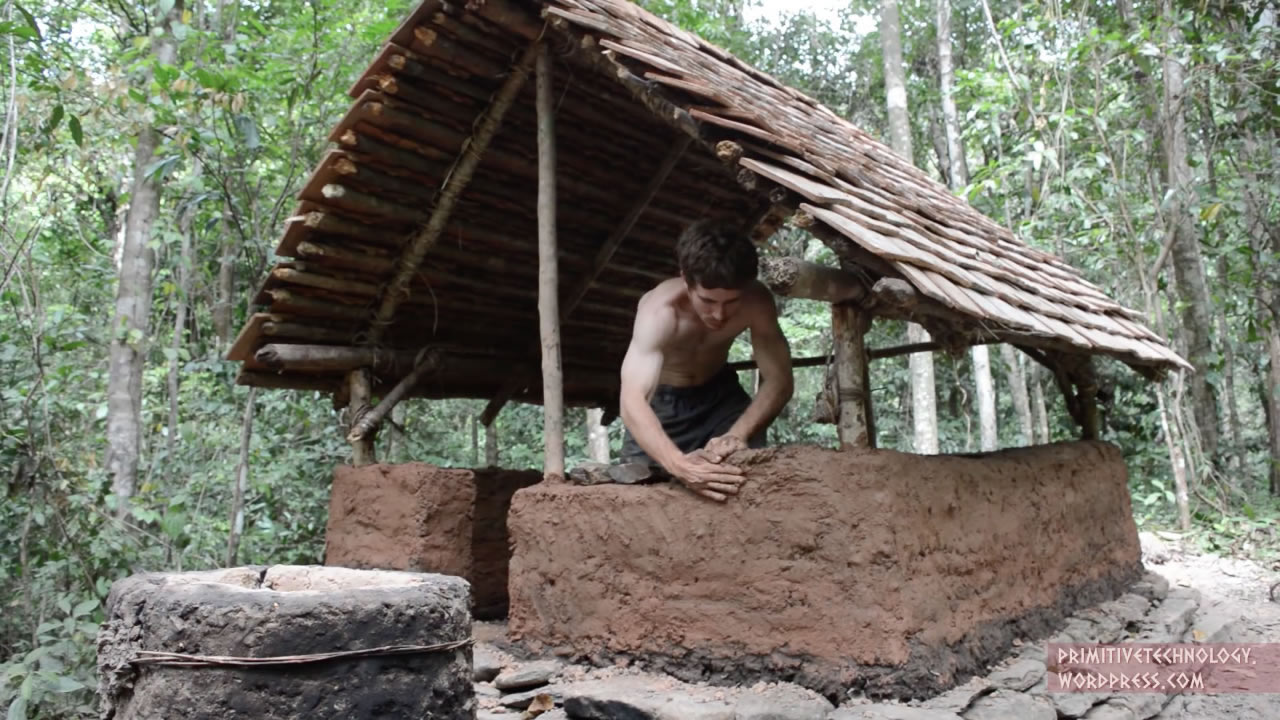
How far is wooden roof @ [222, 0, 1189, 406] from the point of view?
3322mm

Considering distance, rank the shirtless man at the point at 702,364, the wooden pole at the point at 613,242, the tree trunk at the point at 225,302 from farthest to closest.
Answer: the tree trunk at the point at 225,302, the wooden pole at the point at 613,242, the shirtless man at the point at 702,364

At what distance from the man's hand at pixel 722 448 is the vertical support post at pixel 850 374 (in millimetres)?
382

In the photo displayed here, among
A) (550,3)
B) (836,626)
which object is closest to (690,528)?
(836,626)

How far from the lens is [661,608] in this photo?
349cm

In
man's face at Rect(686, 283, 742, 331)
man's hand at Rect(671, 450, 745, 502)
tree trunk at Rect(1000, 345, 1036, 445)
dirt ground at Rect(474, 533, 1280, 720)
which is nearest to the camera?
dirt ground at Rect(474, 533, 1280, 720)

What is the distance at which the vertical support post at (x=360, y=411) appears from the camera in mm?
5223

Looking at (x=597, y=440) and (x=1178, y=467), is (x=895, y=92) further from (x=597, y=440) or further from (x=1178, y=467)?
(x=597, y=440)

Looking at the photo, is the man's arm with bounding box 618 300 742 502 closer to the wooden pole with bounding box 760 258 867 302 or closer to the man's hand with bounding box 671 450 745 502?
the man's hand with bounding box 671 450 745 502

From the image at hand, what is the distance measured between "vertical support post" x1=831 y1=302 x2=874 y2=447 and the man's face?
1.66 ft

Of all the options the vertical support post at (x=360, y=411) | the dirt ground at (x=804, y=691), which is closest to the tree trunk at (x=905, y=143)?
the dirt ground at (x=804, y=691)

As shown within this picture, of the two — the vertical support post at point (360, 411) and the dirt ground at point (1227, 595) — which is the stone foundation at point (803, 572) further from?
the vertical support post at point (360, 411)

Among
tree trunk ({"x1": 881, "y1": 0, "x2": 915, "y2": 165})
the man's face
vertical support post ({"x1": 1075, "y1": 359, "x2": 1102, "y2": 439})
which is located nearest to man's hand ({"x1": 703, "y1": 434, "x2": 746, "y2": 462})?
the man's face

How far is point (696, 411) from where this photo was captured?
4.64 meters

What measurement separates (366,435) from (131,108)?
8.99 ft
